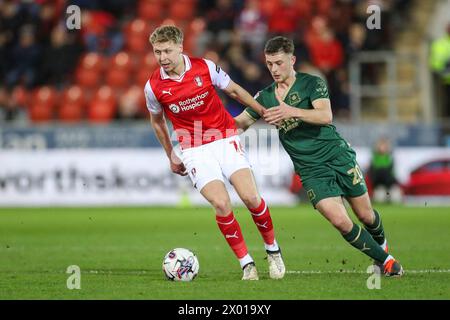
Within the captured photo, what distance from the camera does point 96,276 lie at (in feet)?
33.9

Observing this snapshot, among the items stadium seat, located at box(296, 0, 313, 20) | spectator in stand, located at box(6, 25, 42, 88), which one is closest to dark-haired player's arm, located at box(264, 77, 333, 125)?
stadium seat, located at box(296, 0, 313, 20)

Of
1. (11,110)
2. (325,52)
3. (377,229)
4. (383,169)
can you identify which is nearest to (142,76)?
(11,110)

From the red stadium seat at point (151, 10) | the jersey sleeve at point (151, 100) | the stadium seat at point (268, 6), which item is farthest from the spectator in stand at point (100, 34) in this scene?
the jersey sleeve at point (151, 100)

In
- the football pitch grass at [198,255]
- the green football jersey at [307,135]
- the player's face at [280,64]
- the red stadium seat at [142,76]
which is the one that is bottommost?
the football pitch grass at [198,255]

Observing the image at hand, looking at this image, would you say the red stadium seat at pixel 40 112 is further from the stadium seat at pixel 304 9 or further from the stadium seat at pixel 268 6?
the stadium seat at pixel 304 9

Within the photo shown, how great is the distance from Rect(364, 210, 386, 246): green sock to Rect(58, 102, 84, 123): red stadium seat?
50.3 ft

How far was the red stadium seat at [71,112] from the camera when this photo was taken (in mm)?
24698

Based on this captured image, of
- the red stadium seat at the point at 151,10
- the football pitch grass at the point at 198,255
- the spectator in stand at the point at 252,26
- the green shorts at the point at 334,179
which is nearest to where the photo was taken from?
the football pitch grass at the point at 198,255

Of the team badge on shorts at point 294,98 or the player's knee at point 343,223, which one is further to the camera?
the team badge on shorts at point 294,98

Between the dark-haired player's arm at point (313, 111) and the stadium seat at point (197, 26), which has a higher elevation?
the stadium seat at point (197, 26)

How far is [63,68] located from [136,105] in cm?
243

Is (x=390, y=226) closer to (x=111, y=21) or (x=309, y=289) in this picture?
(x=309, y=289)

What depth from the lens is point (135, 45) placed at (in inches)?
1006

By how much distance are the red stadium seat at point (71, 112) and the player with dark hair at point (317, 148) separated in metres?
15.0
